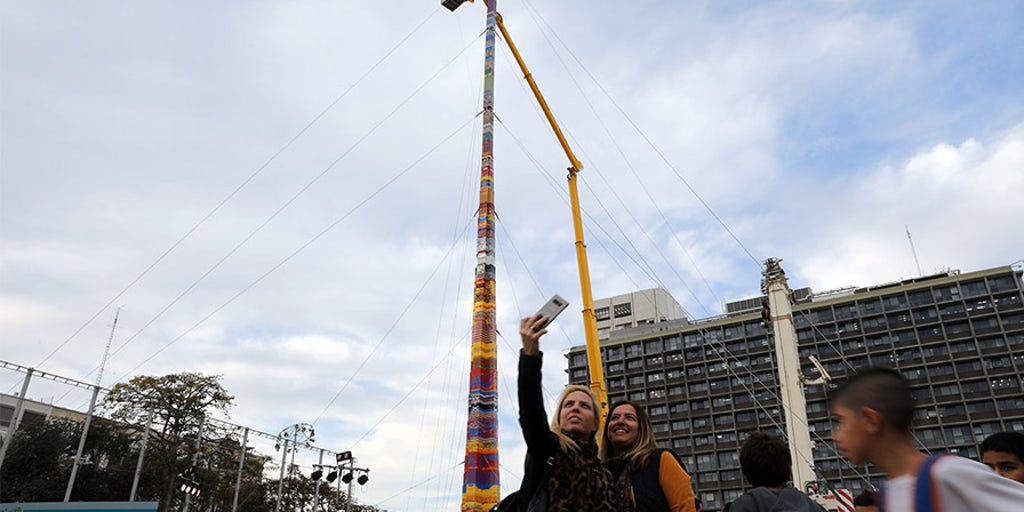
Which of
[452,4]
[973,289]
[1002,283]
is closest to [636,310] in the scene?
[973,289]

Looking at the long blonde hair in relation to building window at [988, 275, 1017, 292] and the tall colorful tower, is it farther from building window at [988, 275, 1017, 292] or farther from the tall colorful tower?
building window at [988, 275, 1017, 292]

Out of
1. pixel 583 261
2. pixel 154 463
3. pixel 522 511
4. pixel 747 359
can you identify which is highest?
pixel 747 359

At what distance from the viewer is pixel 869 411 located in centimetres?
205

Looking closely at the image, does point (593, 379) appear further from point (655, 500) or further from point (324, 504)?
point (324, 504)

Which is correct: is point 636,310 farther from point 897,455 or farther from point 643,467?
point 897,455

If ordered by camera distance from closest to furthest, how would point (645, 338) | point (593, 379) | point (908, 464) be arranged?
point (908, 464)
point (593, 379)
point (645, 338)

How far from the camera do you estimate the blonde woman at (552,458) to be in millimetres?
3014

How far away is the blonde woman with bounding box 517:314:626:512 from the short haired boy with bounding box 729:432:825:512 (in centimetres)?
70

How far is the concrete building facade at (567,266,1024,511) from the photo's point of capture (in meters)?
57.2

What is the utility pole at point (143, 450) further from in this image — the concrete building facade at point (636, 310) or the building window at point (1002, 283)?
the building window at point (1002, 283)

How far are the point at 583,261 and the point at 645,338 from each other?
5610cm

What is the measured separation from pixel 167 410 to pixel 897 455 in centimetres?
3356

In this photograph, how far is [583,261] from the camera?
2125 centimetres

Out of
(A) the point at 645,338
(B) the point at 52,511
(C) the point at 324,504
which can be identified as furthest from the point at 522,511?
(A) the point at 645,338
